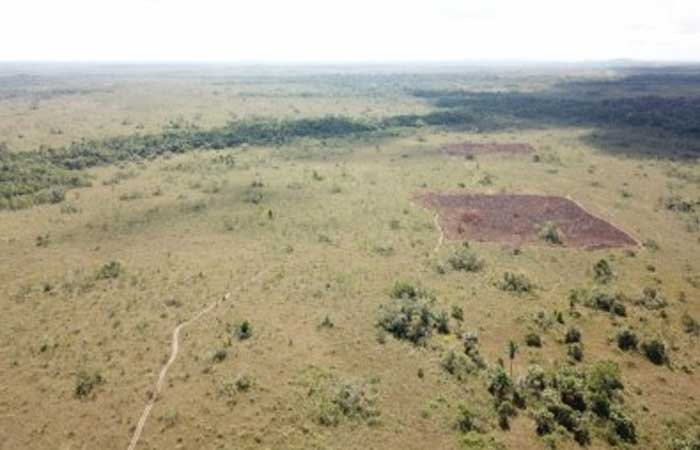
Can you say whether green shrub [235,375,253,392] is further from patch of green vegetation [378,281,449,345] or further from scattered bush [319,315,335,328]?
patch of green vegetation [378,281,449,345]

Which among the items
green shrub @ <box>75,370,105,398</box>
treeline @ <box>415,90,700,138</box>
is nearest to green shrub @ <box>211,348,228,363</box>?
green shrub @ <box>75,370,105,398</box>

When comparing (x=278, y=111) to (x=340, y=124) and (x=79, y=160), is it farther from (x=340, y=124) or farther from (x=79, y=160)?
(x=79, y=160)

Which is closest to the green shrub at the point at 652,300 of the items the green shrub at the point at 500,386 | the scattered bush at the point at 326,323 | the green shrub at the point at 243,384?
the green shrub at the point at 500,386

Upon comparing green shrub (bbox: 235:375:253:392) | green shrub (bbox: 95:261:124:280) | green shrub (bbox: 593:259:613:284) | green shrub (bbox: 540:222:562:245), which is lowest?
green shrub (bbox: 235:375:253:392)

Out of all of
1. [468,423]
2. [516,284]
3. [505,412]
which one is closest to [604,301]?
[516,284]

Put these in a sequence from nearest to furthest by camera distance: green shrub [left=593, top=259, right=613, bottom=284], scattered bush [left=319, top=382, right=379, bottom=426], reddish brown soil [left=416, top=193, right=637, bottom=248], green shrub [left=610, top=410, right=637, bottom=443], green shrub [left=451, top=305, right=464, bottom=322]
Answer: green shrub [left=610, top=410, right=637, bottom=443]
scattered bush [left=319, top=382, right=379, bottom=426]
green shrub [left=451, top=305, right=464, bottom=322]
green shrub [left=593, top=259, right=613, bottom=284]
reddish brown soil [left=416, top=193, right=637, bottom=248]

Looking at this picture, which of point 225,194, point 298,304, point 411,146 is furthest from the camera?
point 411,146

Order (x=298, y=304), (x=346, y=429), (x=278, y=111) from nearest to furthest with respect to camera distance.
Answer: (x=346, y=429) → (x=298, y=304) → (x=278, y=111)

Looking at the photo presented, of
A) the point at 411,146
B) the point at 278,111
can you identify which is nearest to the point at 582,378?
the point at 411,146
